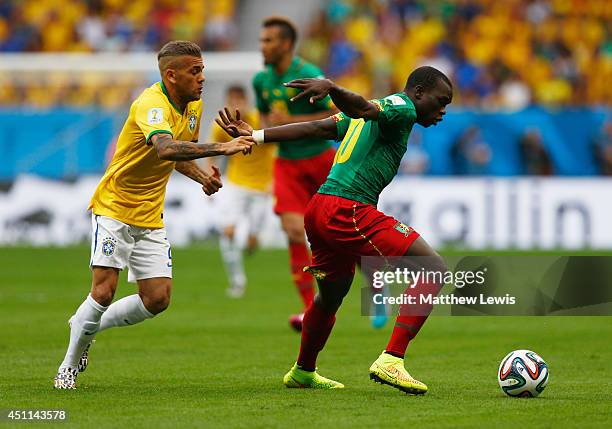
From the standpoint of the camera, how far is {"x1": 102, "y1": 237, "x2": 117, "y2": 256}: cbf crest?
27.3ft

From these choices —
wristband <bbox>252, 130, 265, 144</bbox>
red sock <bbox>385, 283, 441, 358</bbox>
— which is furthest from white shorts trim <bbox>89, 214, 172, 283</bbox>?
red sock <bbox>385, 283, 441, 358</bbox>

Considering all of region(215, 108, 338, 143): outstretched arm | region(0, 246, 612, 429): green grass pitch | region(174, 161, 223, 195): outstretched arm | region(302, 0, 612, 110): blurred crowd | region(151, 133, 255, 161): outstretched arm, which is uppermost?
region(302, 0, 612, 110): blurred crowd

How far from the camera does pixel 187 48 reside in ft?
27.3

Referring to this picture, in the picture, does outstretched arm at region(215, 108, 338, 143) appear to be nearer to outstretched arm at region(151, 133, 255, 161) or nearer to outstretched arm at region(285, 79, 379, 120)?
outstretched arm at region(151, 133, 255, 161)

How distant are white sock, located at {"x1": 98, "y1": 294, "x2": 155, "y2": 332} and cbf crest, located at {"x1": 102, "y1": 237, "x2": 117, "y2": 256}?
0.49m

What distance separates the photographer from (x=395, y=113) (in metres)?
7.71

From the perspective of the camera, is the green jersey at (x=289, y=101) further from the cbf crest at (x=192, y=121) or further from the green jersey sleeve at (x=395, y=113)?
the green jersey sleeve at (x=395, y=113)

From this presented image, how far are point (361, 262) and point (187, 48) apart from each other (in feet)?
6.42

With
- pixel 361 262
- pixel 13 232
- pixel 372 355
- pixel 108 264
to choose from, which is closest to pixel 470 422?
pixel 361 262

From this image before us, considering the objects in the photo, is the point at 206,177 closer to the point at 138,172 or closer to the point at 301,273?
the point at 138,172

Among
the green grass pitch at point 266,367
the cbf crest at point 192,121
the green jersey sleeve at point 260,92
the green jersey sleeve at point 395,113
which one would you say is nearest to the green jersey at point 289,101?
the green jersey sleeve at point 260,92

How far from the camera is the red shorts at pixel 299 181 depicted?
1230 centimetres

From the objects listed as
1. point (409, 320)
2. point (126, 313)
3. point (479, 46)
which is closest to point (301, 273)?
point (126, 313)

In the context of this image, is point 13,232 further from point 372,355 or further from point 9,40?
point 372,355
